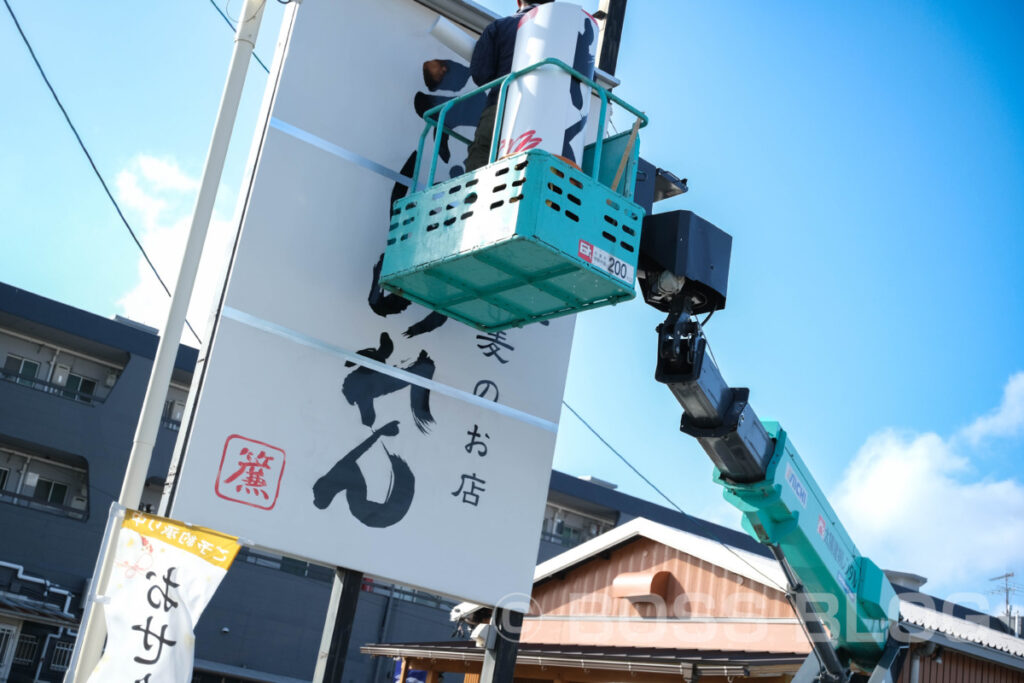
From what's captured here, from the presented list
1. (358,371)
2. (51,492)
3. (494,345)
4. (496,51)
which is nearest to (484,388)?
(494,345)

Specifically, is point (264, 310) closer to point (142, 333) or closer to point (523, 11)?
point (523, 11)

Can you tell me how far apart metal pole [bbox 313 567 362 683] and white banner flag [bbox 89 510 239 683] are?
149 cm

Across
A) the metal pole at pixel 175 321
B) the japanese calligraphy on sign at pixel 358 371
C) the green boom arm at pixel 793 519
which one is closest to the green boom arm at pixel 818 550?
the green boom arm at pixel 793 519

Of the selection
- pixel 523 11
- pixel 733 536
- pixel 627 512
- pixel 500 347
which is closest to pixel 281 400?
pixel 500 347

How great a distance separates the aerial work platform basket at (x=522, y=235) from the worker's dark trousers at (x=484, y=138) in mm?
298

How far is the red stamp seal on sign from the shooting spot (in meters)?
7.75

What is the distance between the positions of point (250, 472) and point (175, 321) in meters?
1.40

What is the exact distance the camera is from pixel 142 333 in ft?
121

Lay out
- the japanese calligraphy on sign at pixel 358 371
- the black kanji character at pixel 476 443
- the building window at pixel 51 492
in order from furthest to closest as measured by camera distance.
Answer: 1. the building window at pixel 51 492
2. the black kanji character at pixel 476 443
3. the japanese calligraphy on sign at pixel 358 371

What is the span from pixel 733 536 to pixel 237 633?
89.4 ft

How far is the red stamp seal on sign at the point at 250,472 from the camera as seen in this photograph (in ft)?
25.4

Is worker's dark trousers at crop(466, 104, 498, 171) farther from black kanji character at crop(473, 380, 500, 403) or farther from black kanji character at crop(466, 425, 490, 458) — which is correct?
black kanji character at crop(466, 425, 490, 458)

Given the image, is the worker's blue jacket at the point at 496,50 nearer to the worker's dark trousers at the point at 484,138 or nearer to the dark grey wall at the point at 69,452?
the worker's dark trousers at the point at 484,138

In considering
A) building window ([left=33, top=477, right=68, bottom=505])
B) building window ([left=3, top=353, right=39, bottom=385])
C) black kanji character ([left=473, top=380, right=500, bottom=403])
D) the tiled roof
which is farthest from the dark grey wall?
black kanji character ([left=473, top=380, right=500, bottom=403])
